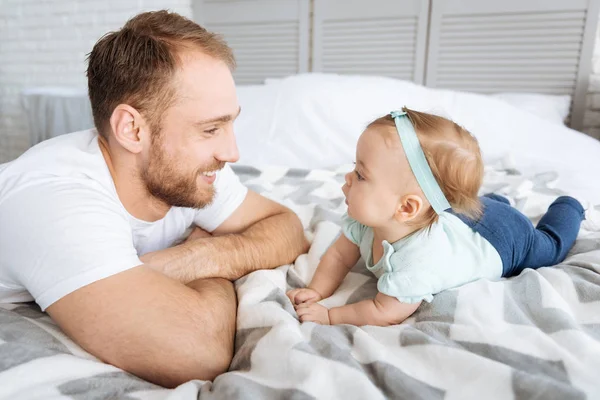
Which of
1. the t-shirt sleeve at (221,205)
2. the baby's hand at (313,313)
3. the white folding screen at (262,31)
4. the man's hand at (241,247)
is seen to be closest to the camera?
the baby's hand at (313,313)

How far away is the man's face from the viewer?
89 centimetres

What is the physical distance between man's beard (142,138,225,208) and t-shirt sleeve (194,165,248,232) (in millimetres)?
129

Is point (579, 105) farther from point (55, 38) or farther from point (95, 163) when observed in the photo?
point (55, 38)

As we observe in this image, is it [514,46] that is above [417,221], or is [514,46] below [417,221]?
above

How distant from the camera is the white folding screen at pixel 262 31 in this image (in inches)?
103

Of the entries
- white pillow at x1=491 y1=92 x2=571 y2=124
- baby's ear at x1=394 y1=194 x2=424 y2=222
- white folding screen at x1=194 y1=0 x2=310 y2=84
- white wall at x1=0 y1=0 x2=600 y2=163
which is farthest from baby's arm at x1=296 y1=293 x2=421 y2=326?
white wall at x1=0 y1=0 x2=600 y2=163

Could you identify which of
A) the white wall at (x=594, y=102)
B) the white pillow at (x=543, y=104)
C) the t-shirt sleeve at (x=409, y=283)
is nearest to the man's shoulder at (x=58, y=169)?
the t-shirt sleeve at (x=409, y=283)

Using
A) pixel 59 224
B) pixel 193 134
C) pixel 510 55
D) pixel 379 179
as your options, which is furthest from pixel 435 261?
pixel 510 55

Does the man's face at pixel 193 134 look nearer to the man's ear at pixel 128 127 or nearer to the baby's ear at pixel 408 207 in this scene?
the man's ear at pixel 128 127

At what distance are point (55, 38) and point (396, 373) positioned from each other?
340 cm

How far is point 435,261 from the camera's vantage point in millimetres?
789

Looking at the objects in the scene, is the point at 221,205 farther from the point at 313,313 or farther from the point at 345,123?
the point at 345,123

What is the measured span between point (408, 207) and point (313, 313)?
25 centimetres

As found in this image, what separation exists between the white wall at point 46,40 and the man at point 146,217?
221 centimetres
